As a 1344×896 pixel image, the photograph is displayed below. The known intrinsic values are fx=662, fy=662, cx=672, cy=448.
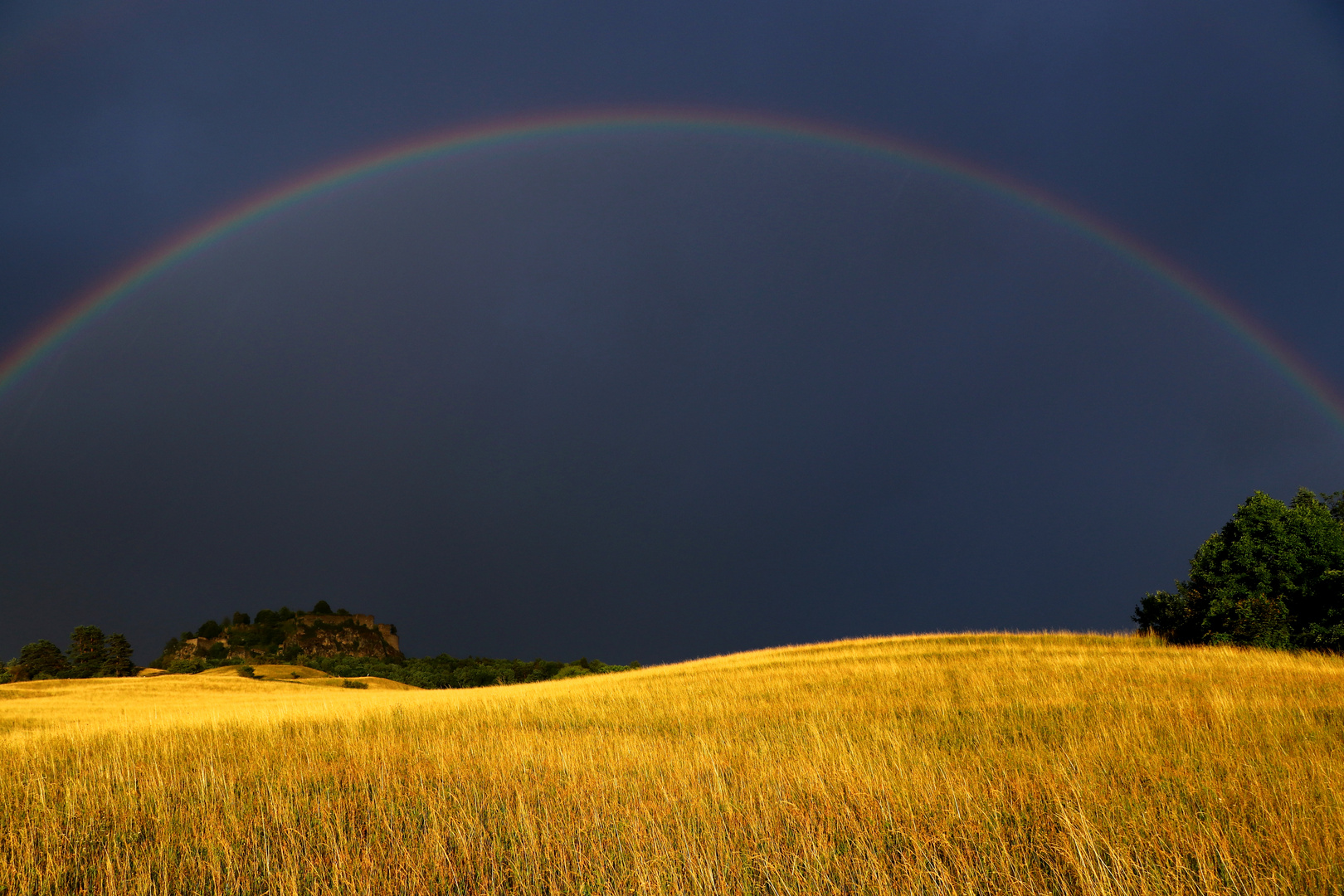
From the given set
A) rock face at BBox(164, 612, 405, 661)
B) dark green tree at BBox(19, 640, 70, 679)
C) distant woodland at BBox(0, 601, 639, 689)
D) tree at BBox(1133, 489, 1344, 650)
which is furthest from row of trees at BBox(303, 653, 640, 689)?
tree at BBox(1133, 489, 1344, 650)

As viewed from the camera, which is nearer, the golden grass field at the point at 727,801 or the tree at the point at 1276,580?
the golden grass field at the point at 727,801

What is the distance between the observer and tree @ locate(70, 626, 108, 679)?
229 ft

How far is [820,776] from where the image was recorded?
6.51 meters

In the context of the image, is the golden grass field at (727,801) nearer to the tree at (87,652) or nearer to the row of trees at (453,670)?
the row of trees at (453,670)

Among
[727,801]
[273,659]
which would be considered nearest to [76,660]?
[273,659]

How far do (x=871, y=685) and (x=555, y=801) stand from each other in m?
13.1

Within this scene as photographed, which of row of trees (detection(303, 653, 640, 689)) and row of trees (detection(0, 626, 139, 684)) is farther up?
row of trees (detection(0, 626, 139, 684))

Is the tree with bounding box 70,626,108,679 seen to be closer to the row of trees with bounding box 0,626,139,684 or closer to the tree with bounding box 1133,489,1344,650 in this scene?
the row of trees with bounding box 0,626,139,684

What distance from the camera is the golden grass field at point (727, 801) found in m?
4.25

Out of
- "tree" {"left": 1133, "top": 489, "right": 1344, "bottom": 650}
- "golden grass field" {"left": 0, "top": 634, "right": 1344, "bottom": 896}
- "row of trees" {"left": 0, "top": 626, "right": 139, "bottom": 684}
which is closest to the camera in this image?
"golden grass field" {"left": 0, "top": 634, "right": 1344, "bottom": 896}

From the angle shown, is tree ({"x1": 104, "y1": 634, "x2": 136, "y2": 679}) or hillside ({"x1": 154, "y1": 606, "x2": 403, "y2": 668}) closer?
tree ({"x1": 104, "y1": 634, "x2": 136, "y2": 679})

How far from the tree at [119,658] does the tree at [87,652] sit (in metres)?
0.59

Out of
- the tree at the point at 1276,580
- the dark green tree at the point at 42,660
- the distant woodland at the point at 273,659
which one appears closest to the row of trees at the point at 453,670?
the distant woodland at the point at 273,659

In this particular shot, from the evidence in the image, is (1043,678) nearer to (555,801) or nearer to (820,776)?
(820,776)
